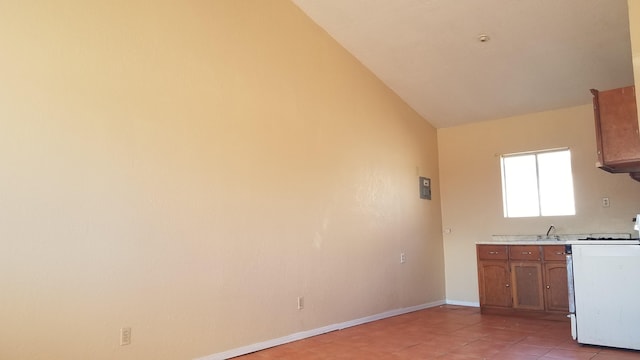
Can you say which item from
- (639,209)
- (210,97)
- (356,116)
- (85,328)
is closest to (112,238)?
(85,328)

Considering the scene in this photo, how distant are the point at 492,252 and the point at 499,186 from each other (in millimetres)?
1040

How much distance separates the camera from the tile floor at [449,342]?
386cm

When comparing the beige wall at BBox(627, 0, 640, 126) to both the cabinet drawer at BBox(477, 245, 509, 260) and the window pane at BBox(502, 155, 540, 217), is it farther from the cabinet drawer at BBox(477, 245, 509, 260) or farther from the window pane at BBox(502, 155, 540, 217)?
the window pane at BBox(502, 155, 540, 217)

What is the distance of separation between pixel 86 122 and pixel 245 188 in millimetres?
1470

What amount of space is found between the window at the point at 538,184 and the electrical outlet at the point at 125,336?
17.0 ft

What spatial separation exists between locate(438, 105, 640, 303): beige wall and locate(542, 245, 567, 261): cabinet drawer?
21.5 inches

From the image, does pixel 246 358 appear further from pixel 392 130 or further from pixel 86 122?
pixel 392 130

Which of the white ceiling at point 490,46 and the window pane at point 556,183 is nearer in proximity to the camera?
the white ceiling at point 490,46

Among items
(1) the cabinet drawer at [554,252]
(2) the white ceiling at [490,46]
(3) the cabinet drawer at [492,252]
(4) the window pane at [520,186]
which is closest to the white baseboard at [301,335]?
(3) the cabinet drawer at [492,252]

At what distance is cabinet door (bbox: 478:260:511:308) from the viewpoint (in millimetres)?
5891

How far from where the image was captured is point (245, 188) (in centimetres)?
420

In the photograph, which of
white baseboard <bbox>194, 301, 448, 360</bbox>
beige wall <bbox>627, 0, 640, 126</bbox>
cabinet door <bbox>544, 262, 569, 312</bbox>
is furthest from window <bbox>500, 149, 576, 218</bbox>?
beige wall <bbox>627, 0, 640, 126</bbox>

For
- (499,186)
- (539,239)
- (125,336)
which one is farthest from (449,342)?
(499,186)

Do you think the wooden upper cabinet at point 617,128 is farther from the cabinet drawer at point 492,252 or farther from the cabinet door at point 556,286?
the cabinet drawer at point 492,252
